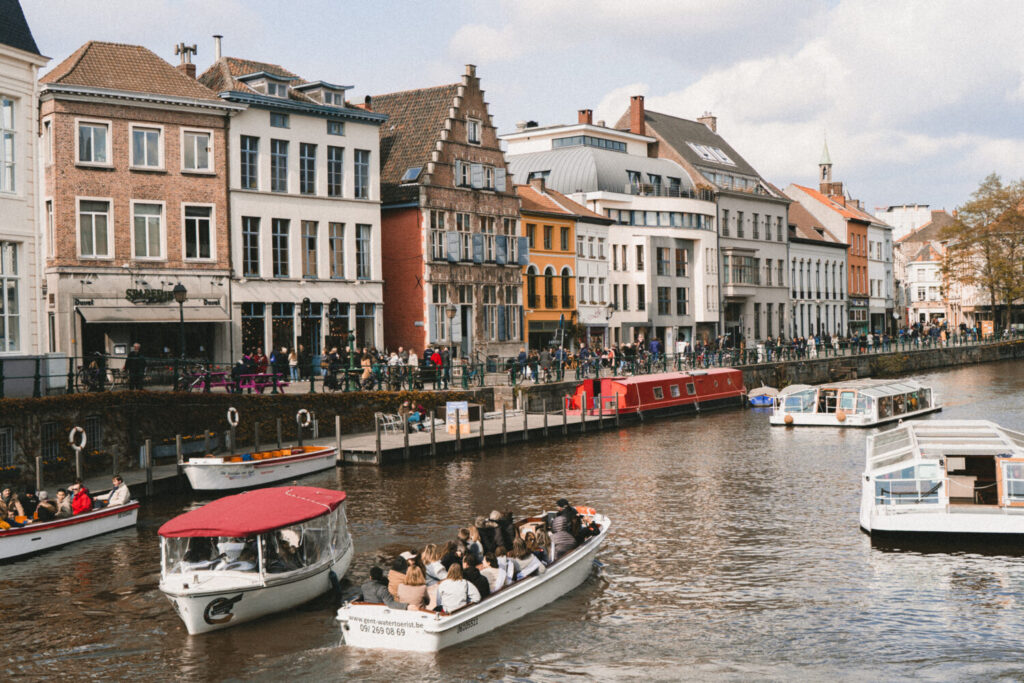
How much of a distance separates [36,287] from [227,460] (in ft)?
22.1

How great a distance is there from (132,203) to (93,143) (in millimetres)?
2577

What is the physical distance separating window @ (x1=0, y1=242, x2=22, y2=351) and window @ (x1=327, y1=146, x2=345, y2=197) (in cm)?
2160

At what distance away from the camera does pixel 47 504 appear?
23.0 meters

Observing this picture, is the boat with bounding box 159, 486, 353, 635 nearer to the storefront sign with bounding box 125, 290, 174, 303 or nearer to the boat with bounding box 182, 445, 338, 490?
the boat with bounding box 182, 445, 338, 490

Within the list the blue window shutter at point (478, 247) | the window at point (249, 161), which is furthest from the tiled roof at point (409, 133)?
the window at point (249, 161)

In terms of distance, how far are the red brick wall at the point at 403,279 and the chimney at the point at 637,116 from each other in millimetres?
32685

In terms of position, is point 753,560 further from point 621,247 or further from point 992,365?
point 992,365

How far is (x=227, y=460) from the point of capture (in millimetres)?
29625

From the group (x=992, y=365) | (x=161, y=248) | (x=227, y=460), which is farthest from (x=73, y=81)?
(x=992, y=365)

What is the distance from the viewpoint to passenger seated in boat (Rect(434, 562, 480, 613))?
672 inches

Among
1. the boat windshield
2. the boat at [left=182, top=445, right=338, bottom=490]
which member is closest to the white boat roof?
the boat at [left=182, top=445, right=338, bottom=490]

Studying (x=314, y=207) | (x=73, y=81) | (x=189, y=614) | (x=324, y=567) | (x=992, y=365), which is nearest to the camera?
(x=189, y=614)

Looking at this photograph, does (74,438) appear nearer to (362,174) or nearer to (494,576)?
(494,576)

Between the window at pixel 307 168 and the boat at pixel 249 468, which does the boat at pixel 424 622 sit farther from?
the window at pixel 307 168
